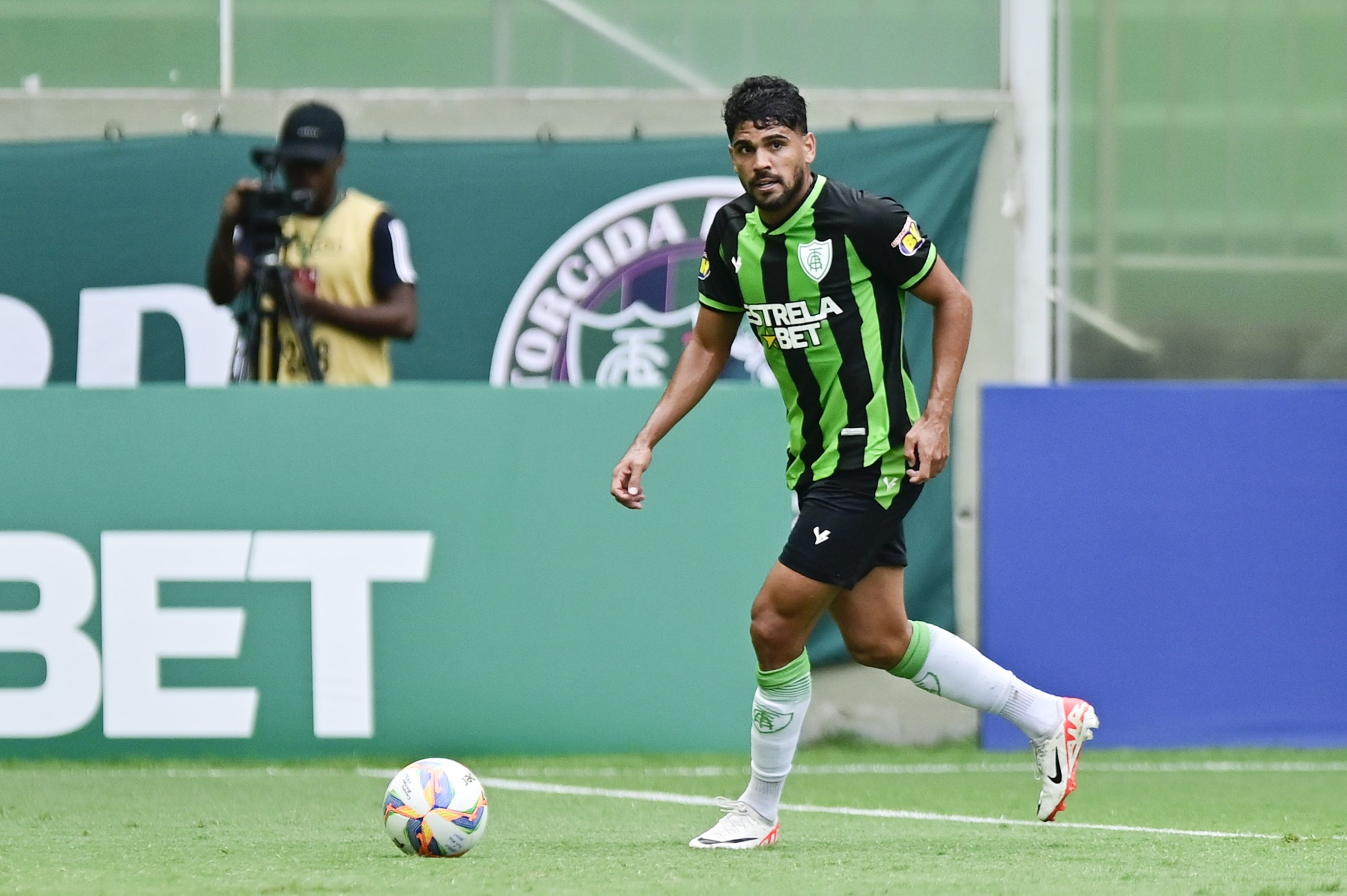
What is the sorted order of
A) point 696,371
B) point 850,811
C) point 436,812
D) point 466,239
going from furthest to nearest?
point 466,239 < point 850,811 < point 696,371 < point 436,812

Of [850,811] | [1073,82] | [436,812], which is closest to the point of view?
[436,812]

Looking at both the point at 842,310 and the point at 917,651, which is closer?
the point at 842,310

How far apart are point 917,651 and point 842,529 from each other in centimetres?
42

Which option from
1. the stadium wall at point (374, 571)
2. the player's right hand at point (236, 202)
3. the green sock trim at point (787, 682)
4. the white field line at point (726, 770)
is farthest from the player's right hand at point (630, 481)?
the player's right hand at point (236, 202)

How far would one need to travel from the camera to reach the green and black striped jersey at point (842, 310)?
16.5 ft

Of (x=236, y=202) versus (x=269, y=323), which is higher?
(x=236, y=202)

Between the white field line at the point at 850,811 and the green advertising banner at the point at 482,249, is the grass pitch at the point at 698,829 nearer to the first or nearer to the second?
the white field line at the point at 850,811

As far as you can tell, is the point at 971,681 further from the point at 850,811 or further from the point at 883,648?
the point at 850,811

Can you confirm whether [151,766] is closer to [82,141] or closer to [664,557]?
[664,557]

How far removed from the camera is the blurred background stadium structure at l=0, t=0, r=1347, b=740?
9.85m

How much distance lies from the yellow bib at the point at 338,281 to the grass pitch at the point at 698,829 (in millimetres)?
1673

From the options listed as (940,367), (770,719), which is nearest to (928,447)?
(940,367)

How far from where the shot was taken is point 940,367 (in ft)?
16.4

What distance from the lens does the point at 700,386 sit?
534 centimetres
